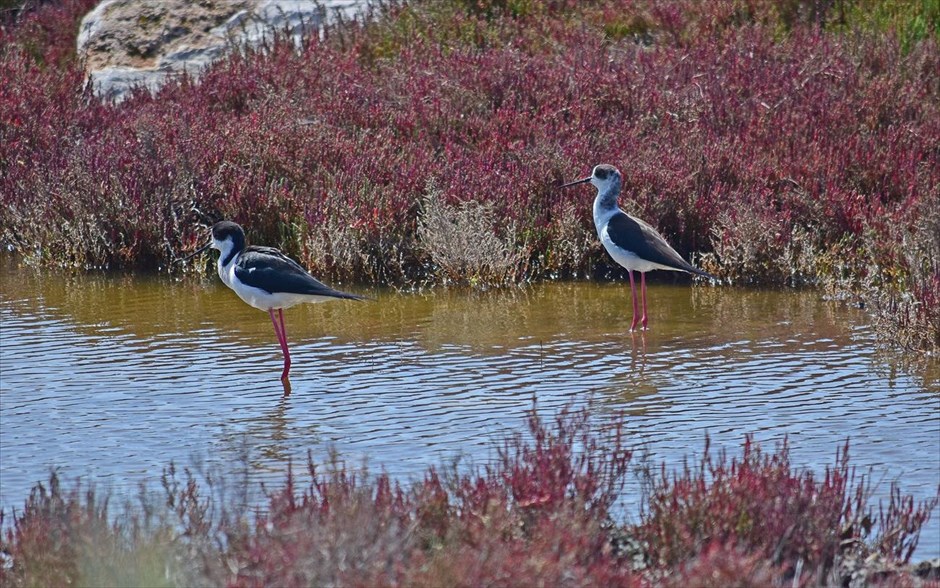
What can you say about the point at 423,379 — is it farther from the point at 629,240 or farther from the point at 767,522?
the point at 767,522

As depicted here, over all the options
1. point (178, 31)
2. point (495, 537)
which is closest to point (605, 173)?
point (495, 537)

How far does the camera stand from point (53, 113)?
1301 centimetres

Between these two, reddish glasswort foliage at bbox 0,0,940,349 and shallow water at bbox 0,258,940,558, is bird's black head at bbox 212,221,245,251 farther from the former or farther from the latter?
reddish glasswort foliage at bbox 0,0,940,349

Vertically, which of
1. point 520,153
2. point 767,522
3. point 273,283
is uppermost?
point 520,153

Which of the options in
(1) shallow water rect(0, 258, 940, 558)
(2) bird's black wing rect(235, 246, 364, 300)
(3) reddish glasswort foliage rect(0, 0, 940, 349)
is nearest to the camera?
(1) shallow water rect(0, 258, 940, 558)

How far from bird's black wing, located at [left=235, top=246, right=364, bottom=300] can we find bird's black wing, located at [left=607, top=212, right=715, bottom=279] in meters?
2.16

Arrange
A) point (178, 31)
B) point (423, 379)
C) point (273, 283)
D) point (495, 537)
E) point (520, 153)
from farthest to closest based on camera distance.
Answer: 1. point (178, 31)
2. point (520, 153)
3. point (273, 283)
4. point (423, 379)
5. point (495, 537)

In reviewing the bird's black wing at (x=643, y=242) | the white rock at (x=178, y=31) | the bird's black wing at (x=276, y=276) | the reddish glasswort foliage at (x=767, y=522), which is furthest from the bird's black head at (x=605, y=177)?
the white rock at (x=178, y=31)

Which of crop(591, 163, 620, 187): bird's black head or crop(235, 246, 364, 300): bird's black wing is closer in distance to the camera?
crop(235, 246, 364, 300): bird's black wing

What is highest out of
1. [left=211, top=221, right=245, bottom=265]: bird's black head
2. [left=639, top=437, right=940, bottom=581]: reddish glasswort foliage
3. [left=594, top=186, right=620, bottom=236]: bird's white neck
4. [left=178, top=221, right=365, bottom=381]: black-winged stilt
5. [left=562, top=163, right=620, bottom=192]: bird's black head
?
[left=562, top=163, right=620, bottom=192]: bird's black head

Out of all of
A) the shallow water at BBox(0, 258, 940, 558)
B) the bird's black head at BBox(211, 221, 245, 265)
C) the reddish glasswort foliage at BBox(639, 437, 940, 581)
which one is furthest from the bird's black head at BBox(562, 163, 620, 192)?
the reddish glasswort foliage at BBox(639, 437, 940, 581)

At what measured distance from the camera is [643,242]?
9359 millimetres

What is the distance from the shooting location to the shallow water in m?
6.38

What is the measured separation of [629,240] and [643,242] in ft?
0.36
